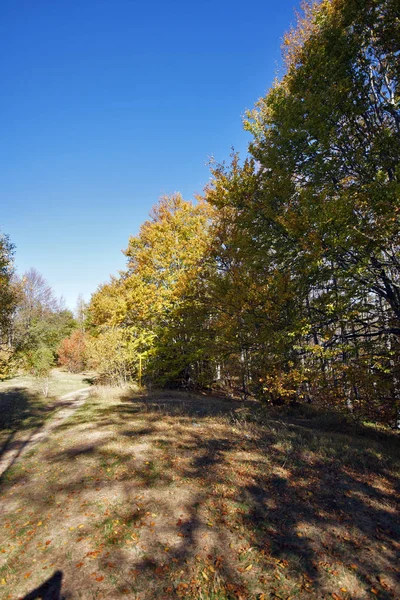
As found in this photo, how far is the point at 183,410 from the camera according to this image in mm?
11461

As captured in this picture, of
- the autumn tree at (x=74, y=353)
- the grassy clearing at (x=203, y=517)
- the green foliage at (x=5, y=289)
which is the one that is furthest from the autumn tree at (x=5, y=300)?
the autumn tree at (x=74, y=353)

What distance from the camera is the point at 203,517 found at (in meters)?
4.84

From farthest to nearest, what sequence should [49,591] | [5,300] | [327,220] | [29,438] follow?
[5,300] → [29,438] → [327,220] → [49,591]

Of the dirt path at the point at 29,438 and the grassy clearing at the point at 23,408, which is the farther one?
the grassy clearing at the point at 23,408

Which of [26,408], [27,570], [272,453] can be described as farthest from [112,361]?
[27,570]

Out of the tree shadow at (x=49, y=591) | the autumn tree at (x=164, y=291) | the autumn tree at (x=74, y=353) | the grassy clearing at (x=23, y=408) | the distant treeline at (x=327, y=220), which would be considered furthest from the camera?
the autumn tree at (x=74, y=353)

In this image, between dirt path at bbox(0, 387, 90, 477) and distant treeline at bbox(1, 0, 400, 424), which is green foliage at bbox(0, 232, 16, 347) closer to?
dirt path at bbox(0, 387, 90, 477)

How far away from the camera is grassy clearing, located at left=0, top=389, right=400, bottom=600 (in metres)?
3.65

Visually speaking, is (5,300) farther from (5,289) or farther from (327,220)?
(327,220)

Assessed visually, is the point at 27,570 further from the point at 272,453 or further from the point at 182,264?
the point at 182,264

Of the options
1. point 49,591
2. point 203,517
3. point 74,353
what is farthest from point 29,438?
point 74,353

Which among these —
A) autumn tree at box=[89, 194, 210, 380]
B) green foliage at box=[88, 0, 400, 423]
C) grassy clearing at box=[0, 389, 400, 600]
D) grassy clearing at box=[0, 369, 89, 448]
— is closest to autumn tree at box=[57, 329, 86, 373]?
grassy clearing at box=[0, 369, 89, 448]

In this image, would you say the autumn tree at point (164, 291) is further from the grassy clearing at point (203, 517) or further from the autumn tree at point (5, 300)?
the grassy clearing at point (203, 517)

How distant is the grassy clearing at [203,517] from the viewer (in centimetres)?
365
